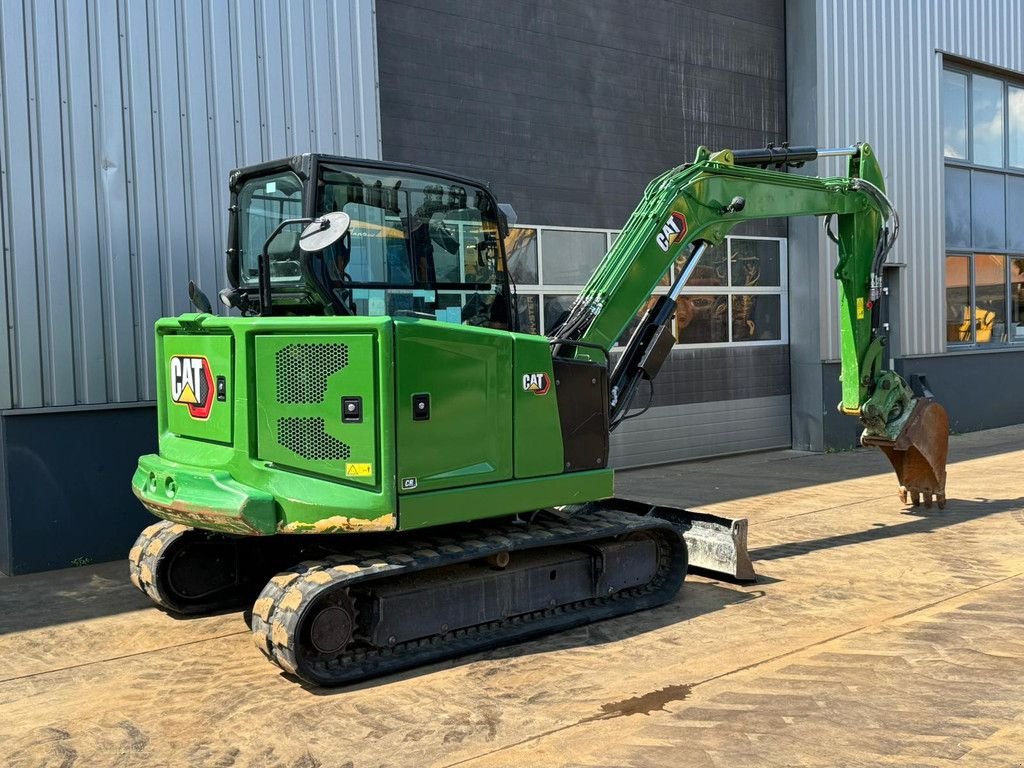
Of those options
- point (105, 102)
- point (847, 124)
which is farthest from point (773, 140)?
point (105, 102)

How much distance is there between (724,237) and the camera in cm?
857

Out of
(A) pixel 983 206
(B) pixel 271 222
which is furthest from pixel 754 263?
(B) pixel 271 222

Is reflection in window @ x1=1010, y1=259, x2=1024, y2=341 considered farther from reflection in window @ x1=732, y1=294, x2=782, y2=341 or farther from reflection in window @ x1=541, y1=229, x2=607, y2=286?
reflection in window @ x1=541, y1=229, x2=607, y2=286

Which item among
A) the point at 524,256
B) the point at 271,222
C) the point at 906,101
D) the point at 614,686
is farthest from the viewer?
the point at 906,101

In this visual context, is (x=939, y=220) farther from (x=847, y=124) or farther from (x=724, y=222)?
(x=724, y=222)

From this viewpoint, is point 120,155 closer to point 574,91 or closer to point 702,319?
point 574,91

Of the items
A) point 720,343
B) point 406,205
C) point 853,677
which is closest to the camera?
point 853,677

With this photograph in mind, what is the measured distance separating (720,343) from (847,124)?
392cm

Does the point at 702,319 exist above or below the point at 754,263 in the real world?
below

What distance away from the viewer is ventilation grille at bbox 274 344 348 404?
18.4 feet

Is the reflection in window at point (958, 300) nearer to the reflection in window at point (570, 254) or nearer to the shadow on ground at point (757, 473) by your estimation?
the shadow on ground at point (757, 473)

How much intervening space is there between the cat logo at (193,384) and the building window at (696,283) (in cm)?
549

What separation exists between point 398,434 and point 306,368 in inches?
24.7

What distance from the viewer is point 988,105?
58.4 feet
